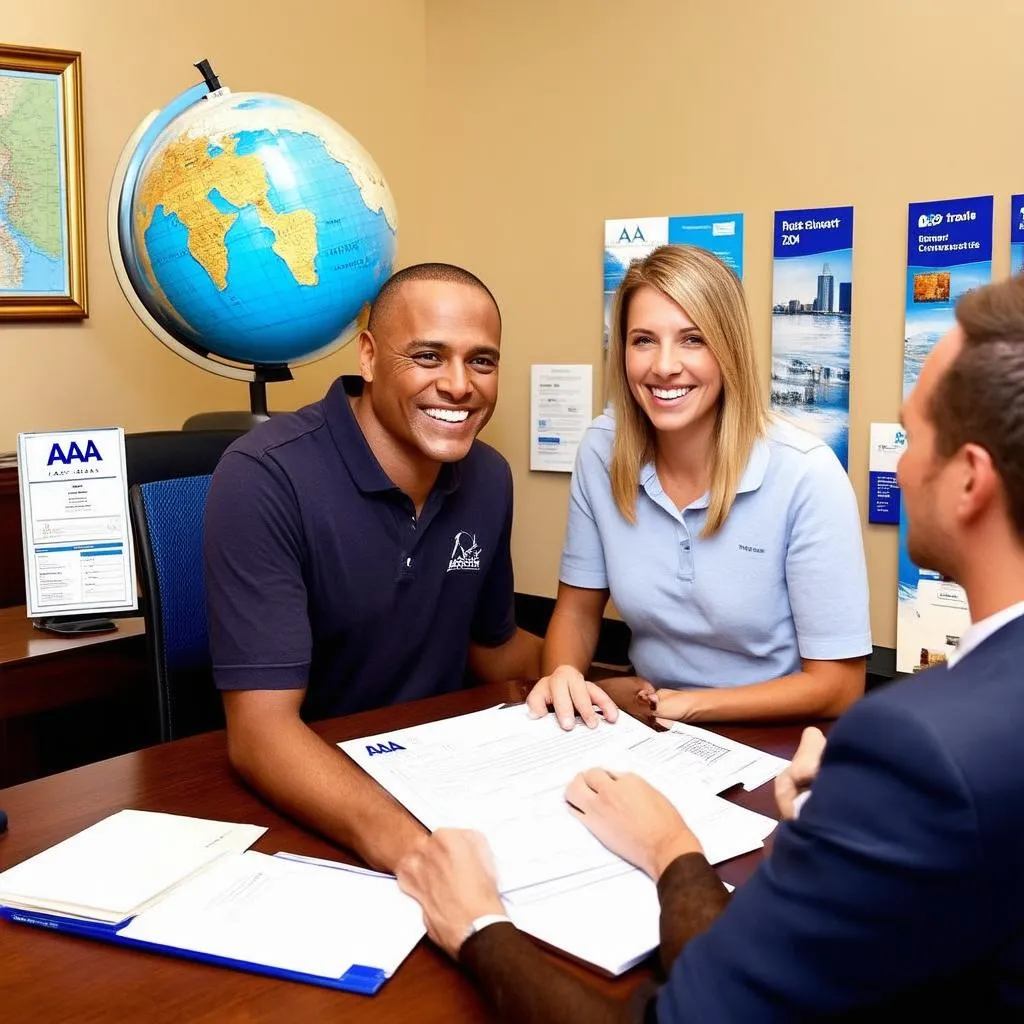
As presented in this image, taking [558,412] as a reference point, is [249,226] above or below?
above

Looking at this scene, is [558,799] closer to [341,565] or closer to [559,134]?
[341,565]

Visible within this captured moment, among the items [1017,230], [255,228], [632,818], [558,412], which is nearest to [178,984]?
[632,818]

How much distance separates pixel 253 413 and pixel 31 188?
0.80m

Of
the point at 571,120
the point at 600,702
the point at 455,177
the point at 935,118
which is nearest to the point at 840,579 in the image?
the point at 600,702

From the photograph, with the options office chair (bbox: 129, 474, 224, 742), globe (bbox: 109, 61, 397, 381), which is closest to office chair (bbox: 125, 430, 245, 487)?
globe (bbox: 109, 61, 397, 381)

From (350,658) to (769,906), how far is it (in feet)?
3.58

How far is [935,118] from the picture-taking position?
2.33 meters

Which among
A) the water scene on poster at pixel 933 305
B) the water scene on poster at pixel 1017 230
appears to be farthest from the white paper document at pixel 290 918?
the water scene on poster at pixel 1017 230

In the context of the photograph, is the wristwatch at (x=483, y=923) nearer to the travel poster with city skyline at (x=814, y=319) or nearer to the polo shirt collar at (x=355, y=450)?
the polo shirt collar at (x=355, y=450)

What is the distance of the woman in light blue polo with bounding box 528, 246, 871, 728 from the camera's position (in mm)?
1713

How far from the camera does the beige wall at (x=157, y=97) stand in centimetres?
268

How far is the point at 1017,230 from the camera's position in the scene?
2.22 metres

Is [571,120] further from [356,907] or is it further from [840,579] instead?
[356,907]

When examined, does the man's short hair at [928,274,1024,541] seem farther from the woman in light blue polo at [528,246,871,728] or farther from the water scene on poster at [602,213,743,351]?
the water scene on poster at [602,213,743,351]
